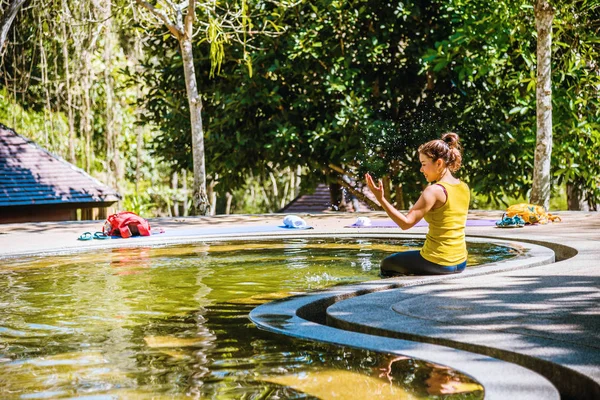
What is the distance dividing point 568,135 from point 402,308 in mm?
15495

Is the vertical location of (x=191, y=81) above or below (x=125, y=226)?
above

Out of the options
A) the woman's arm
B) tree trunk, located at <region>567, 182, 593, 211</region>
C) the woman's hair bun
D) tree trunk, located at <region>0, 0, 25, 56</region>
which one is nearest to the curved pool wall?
the woman's arm

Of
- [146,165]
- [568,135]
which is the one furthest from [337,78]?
[146,165]

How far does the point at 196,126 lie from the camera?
61.9 feet

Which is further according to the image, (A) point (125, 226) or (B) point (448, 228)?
(A) point (125, 226)

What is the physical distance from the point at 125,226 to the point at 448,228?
277 inches

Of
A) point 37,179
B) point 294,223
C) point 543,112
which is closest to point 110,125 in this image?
point 37,179

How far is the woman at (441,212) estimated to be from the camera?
7.11 m

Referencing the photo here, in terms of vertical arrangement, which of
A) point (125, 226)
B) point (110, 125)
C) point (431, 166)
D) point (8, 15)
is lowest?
point (125, 226)

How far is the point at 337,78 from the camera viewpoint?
68.7 feet

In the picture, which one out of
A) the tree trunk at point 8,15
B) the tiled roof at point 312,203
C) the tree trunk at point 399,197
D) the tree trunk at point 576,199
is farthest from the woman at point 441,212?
the tiled roof at point 312,203

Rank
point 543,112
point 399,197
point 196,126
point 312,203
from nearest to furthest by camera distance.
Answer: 1. point 543,112
2. point 196,126
3. point 399,197
4. point 312,203

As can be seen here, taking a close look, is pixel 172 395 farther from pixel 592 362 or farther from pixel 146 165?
pixel 146 165

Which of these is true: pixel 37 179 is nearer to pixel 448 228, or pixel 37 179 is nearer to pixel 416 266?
pixel 416 266
